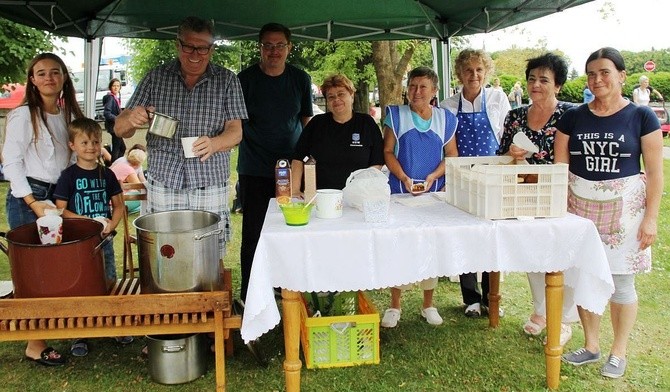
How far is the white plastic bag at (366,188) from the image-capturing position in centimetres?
248

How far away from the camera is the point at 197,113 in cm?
286

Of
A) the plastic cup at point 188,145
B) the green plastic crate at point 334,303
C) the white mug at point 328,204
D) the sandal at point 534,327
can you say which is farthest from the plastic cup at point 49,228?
the sandal at point 534,327

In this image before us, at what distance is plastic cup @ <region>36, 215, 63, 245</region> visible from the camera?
2.48 metres

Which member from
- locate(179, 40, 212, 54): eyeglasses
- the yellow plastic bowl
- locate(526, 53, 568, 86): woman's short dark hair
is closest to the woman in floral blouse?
locate(526, 53, 568, 86): woman's short dark hair

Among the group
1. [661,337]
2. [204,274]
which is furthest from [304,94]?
[661,337]

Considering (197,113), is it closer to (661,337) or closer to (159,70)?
(159,70)

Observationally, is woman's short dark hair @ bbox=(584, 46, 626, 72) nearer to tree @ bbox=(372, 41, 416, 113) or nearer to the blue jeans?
the blue jeans

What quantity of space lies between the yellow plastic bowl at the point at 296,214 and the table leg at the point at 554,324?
3.73 feet

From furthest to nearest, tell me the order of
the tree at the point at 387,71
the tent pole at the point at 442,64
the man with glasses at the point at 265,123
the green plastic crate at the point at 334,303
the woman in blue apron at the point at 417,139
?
the tree at the point at 387,71
the tent pole at the point at 442,64
the man with glasses at the point at 265,123
the woman in blue apron at the point at 417,139
the green plastic crate at the point at 334,303

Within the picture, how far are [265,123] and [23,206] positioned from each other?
148 cm

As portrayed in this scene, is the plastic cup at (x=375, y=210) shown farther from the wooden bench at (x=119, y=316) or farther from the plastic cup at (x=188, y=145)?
the plastic cup at (x=188, y=145)

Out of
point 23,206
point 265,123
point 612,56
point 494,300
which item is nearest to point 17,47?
point 265,123

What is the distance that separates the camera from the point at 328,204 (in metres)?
2.54

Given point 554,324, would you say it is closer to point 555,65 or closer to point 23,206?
point 555,65
